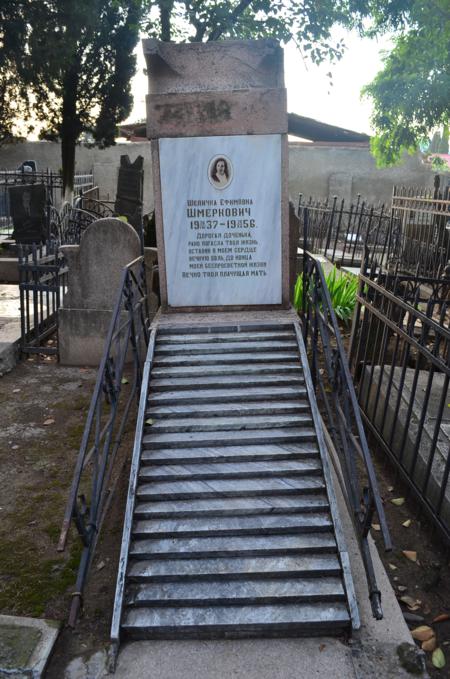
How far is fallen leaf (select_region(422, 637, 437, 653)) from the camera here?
11.5 feet

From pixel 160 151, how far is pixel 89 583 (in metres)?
3.98

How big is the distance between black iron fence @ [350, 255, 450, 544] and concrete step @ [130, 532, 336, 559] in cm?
99

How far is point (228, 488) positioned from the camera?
4254mm

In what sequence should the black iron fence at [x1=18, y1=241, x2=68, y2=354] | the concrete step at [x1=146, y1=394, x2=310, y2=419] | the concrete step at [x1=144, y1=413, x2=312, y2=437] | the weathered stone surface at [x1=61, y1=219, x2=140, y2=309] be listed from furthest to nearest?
the black iron fence at [x1=18, y1=241, x2=68, y2=354] < the weathered stone surface at [x1=61, y1=219, x2=140, y2=309] < the concrete step at [x1=146, y1=394, x2=310, y2=419] < the concrete step at [x1=144, y1=413, x2=312, y2=437]

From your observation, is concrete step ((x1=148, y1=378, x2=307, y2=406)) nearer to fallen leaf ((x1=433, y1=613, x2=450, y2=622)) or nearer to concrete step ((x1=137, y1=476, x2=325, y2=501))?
concrete step ((x1=137, y1=476, x2=325, y2=501))

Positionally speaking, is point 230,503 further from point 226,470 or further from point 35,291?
point 35,291

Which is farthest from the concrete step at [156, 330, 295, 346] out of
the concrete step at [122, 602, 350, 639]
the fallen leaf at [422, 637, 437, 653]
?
the fallen leaf at [422, 637, 437, 653]

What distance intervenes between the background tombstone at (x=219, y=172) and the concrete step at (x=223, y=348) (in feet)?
2.49

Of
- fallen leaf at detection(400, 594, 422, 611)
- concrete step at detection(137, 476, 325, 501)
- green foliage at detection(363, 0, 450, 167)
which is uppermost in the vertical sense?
green foliage at detection(363, 0, 450, 167)

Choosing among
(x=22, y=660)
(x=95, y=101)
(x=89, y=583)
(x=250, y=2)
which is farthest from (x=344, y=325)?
(x=95, y=101)

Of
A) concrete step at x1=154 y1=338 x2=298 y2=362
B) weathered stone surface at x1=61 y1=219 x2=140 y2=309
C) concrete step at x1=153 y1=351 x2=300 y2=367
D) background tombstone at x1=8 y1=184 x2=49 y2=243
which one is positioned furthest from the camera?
background tombstone at x1=8 y1=184 x2=49 y2=243

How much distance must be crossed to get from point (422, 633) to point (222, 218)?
4.01 meters

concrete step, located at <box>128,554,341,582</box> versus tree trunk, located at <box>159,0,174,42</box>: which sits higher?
tree trunk, located at <box>159,0,174,42</box>

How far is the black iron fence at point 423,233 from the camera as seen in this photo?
422 inches
